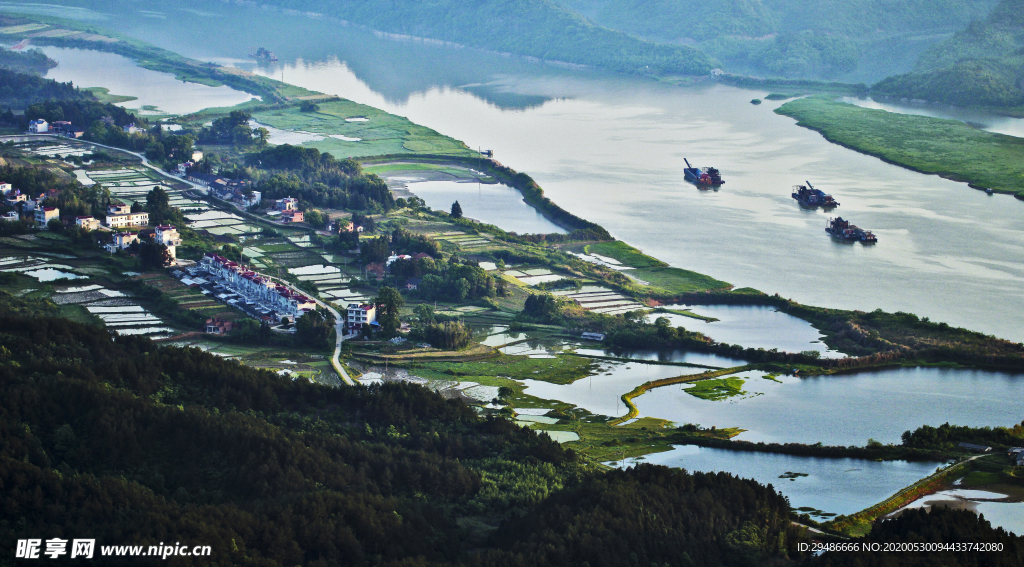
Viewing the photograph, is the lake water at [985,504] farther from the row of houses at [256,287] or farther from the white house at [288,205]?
the white house at [288,205]

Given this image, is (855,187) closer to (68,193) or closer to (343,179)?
(343,179)

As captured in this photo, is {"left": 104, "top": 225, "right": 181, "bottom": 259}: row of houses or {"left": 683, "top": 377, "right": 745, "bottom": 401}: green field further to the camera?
{"left": 104, "top": 225, "right": 181, "bottom": 259}: row of houses

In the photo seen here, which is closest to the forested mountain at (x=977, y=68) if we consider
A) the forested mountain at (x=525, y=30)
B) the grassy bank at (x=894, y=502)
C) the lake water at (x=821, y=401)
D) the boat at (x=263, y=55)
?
the forested mountain at (x=525, y=30)

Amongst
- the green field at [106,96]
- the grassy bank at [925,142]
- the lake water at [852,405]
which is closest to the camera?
the lake water at [852,405]

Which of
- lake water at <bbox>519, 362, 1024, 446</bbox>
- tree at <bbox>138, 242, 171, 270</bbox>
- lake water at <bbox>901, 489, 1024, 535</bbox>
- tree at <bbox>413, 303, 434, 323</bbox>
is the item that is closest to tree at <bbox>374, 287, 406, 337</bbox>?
tree at <bbox>413, 303, 434, 323</bbox>

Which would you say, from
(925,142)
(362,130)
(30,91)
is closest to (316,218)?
(362,130)

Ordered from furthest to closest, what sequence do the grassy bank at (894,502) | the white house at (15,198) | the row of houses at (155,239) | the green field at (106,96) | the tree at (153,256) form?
the green field at (106,96), the white house at (15,198), the row of houses at (155,239), the tree at (153,256), the grassy bank at (894,502)

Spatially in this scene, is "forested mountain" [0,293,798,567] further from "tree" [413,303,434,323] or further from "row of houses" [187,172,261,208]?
"row of houses" [187,172,261,208]
